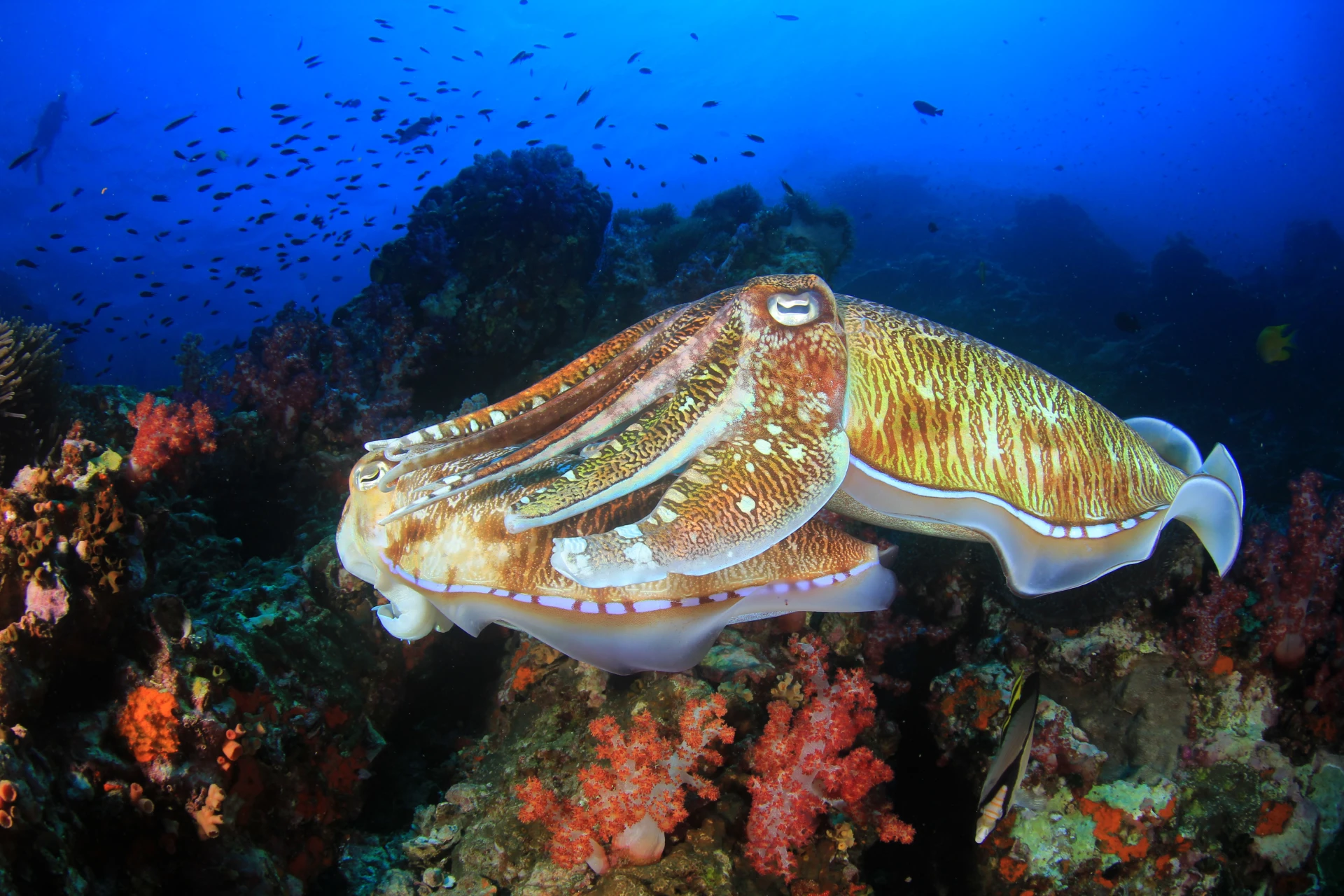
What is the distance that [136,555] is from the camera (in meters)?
2.82

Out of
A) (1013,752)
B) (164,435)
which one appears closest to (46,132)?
(164,435)

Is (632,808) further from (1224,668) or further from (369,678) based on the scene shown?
(1224,668)

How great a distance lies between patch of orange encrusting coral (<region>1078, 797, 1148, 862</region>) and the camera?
295cm

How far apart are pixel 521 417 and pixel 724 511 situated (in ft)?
2.62

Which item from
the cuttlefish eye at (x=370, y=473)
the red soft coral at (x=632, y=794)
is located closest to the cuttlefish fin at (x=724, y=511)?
the cuttlefish eye at (x=370, y=473)

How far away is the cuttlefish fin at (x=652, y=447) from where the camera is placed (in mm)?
1527

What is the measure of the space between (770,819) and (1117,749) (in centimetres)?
236

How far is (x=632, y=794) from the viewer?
8.03 feet

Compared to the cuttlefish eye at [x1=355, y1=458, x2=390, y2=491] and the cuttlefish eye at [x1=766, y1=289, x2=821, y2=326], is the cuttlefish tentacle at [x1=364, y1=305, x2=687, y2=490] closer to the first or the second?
the cuttlefish eye at [x1=355, y1=458, x2=390, y2=491]

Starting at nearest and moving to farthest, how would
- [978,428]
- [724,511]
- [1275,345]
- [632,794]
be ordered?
1. [724,511]
2. [978,428]
3. [632,794]
4. [1275,345]

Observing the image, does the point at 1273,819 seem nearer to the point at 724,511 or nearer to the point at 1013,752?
the point at 1013,752

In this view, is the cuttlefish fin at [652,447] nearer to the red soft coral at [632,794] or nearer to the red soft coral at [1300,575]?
the red soft coral at [632,794]

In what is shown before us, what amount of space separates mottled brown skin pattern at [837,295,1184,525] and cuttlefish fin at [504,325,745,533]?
43cm

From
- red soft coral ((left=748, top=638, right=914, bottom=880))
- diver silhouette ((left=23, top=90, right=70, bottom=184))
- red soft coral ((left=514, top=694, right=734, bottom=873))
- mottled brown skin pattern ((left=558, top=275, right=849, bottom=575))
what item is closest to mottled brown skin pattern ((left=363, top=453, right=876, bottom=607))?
mottled brown skin pattern ((left=558, top=275, right=849, bottom=575))
